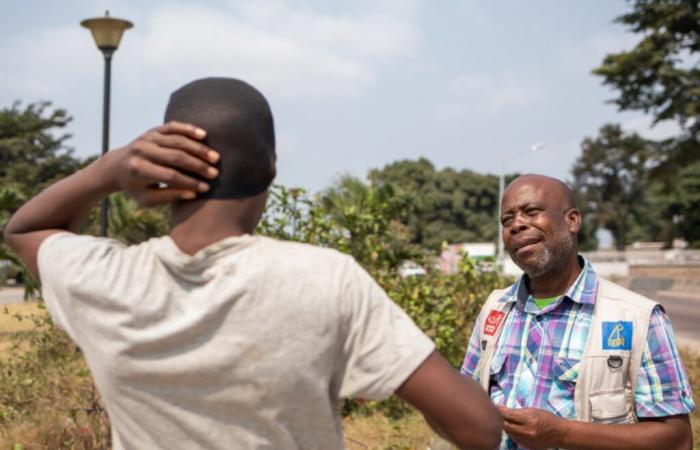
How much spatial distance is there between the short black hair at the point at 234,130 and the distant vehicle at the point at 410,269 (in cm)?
649

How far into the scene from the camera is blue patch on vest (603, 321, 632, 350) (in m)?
2.55

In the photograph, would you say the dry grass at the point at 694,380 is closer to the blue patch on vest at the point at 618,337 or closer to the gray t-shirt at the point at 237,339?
the blue patch on vest at the point at 618,337

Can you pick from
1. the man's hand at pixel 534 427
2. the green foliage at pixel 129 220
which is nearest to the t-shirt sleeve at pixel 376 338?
the man's hand at pixel 534 427

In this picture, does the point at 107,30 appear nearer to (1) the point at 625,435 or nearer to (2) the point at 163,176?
(1) the point at 625,435

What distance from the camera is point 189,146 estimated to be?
4.30 ft

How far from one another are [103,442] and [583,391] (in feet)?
13.3

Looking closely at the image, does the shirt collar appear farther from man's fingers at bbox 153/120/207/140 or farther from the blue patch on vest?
man's fingers at bbox 153/120/207/140

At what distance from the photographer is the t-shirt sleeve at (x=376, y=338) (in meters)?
1.28

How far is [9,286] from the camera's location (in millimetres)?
34875

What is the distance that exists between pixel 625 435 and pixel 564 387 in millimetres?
241

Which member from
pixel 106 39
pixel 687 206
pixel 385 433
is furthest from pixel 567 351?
pixel 687 206

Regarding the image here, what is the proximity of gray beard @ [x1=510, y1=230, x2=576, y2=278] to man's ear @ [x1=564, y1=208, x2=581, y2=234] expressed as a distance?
7 cm

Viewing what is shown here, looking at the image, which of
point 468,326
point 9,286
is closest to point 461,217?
point 9,286

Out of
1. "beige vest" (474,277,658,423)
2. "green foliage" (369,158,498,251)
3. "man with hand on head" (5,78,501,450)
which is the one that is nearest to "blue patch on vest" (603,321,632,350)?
"beige vest" (474,277,658,423)
